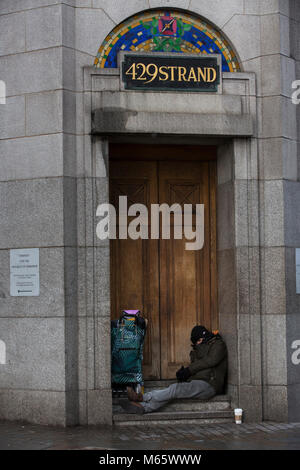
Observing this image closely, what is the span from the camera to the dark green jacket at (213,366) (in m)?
10.6

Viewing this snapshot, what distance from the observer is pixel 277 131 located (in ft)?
35.0

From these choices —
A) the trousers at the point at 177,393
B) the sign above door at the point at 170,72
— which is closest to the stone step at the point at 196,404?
the trousers at the point at 177,393

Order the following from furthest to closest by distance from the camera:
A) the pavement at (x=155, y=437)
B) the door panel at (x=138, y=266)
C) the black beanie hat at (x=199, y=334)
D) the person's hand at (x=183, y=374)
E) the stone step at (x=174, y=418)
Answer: the door panel at (x=138, y=266) → the black beanie hat at (x=199, y=334) → the person's hand at (x=183, y=374) → the stone step at (x=174, y=418) → the pavement at (x=155, y=437)

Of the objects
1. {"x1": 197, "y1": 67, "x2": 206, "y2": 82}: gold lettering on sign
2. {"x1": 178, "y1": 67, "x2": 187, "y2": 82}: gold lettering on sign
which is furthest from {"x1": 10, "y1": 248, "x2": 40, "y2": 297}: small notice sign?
{"x1": 197, "y1": 67, "x2": 206, "y2": 82}: gold lettering on sign

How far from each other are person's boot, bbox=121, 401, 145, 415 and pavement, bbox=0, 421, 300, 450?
0.84 ft

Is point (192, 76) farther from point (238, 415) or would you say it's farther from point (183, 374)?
point (238, 415)

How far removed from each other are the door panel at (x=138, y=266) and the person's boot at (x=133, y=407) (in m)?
1.26

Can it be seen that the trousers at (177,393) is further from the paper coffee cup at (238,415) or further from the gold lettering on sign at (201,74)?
the gold lettering on sign at (201,74)

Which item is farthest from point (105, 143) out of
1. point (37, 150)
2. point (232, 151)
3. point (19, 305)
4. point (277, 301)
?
point (277, 301)

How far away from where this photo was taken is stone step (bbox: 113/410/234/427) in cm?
1012

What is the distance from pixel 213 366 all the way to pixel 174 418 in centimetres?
94

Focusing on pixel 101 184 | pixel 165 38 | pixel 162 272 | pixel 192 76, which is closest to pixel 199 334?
pixel 162 272

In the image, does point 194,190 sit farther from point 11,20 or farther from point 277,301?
point 11,20

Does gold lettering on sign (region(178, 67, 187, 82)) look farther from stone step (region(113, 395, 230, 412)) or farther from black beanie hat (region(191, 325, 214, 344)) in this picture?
stone step (region(113, 395, 230, 412))
